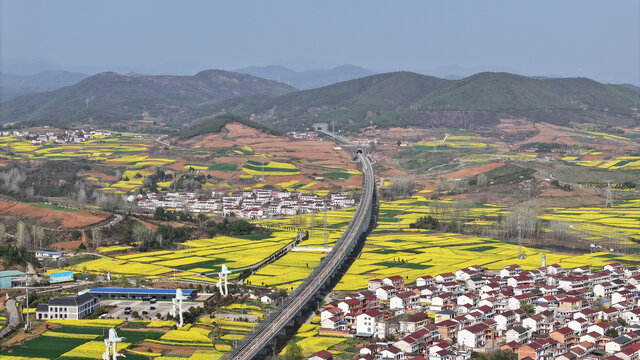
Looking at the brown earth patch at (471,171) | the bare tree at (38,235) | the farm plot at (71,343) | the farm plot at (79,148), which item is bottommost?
the farm plot at (71,343)

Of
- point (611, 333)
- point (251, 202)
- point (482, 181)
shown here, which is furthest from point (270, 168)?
point (611, 333)

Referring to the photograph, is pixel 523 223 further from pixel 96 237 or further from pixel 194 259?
pixel 96 237

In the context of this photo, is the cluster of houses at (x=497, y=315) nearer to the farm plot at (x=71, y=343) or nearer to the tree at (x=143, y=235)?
the farm plot at (x=71, y=343)

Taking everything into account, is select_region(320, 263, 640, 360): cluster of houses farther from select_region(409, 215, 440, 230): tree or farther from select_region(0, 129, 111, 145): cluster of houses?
select_region(0, 129, 111, 145): cluster of houses

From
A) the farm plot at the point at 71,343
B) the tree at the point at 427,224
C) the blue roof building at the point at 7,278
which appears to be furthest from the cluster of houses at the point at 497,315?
the blue roof building at the point at 7,278

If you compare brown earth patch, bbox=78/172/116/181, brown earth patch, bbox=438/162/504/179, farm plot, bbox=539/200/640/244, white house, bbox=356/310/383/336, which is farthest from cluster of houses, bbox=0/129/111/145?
white house, bbox=356/310/383/336

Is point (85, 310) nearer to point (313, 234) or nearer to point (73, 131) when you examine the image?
point (313, 234)
